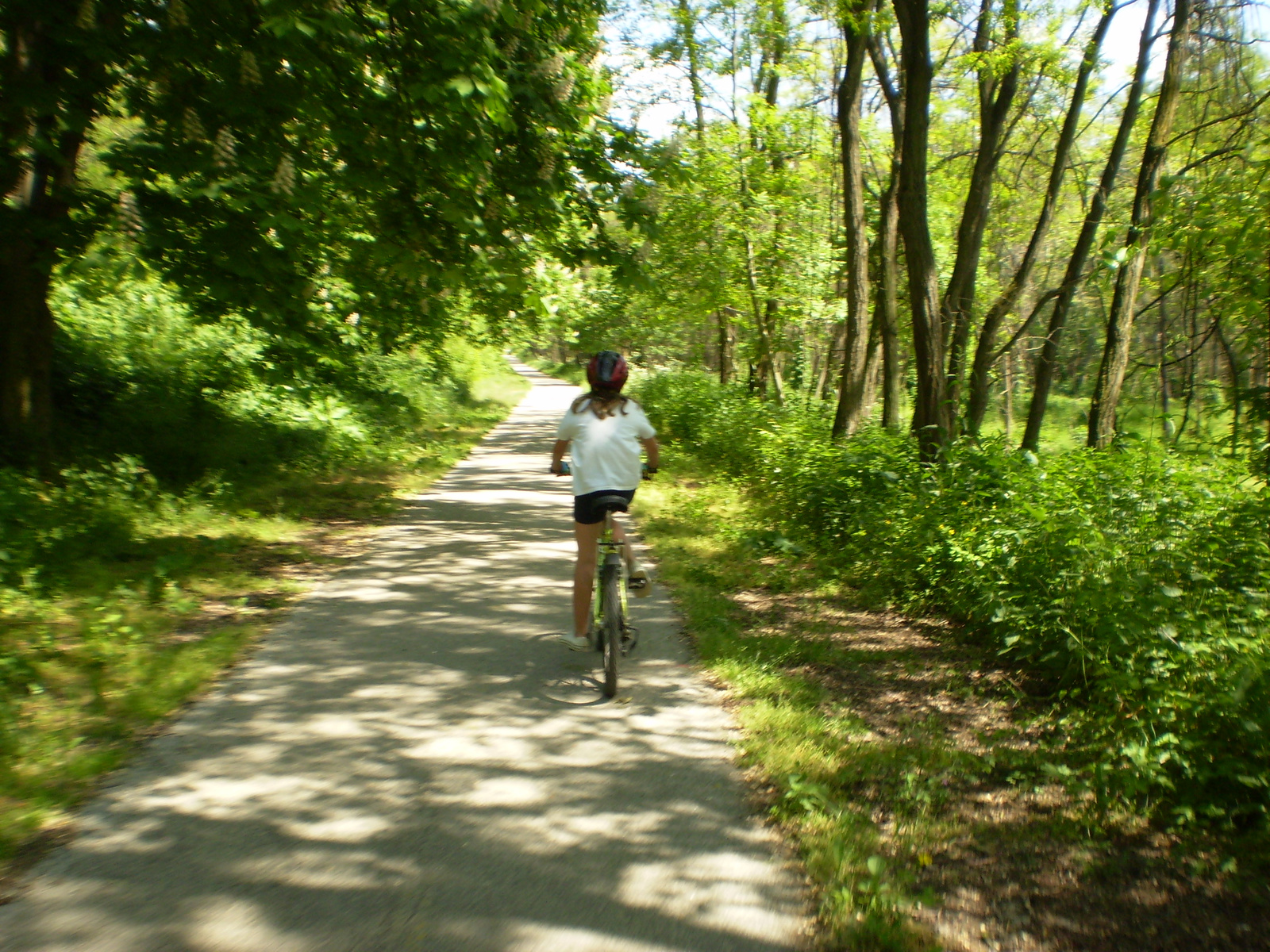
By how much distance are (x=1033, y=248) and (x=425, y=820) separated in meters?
13.0

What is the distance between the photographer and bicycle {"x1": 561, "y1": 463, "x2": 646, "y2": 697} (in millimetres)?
5121

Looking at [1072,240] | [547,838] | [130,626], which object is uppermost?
[1072,240]

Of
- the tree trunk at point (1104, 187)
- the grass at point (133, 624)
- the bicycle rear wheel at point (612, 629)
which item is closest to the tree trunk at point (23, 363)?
the grass at point (133, 624)

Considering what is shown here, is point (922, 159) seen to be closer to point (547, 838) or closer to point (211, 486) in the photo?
point (547, 838)

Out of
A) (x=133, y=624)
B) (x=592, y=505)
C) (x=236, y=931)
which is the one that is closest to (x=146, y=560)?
(x=133, y=624)

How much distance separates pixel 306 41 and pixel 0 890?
20.5ft

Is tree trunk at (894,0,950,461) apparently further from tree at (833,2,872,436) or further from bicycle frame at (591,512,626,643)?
bicycle frame at (591,512,626,643)

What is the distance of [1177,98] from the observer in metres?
11.0

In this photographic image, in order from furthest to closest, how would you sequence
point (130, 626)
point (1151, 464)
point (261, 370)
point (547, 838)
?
1. point (261, 370)
2. point (1151, 464)
3. point (130, 626)
4. point (547, 838)

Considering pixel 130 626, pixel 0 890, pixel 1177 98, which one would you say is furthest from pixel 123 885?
pixel 1177 98

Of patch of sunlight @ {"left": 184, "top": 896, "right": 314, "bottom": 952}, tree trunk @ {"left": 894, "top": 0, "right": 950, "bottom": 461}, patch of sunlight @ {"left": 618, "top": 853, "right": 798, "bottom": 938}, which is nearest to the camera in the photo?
patch of sunlight @ {"left": 184, "top": 896, "right": 314, "bottom": 952}

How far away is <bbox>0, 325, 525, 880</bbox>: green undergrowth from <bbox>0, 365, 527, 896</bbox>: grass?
1cm

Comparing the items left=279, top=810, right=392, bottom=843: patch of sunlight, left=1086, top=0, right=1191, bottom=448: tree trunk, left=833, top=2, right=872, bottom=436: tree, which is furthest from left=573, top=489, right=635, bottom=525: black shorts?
left=833, top=2, right=872, bottom=436: tree

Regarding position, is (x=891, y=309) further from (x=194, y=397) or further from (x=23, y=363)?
(x=23, y=363)
